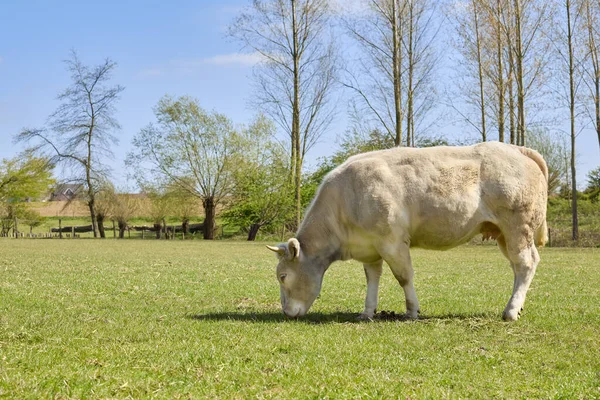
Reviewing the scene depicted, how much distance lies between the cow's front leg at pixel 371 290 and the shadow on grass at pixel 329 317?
0.11 meters

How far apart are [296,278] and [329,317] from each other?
78 centimetres

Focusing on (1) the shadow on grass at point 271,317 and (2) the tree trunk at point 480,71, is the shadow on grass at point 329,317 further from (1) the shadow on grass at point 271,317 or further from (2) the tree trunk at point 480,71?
(2) the tree trunk at point 480,71

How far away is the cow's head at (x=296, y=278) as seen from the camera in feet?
30.0

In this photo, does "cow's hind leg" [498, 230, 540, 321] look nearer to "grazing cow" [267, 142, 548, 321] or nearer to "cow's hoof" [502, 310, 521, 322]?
"grazing cow" [267, 142, 548, 321]

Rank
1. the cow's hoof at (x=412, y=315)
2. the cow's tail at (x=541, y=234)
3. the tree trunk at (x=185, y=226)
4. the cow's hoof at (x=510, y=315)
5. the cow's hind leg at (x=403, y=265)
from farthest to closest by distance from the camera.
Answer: the tree trunk at (x=185, y=226), the cow's tail at (x=541, y=234), the cow's hoof at (x=412, y=315), the cow's hind leg at (x=403, y=265), the cow's hoof at (x=510, y=315)

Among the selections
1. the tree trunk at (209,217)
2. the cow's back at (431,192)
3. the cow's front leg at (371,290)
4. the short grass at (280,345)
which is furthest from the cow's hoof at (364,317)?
the tree trunk at (209,217)

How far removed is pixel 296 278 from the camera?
922 centimetres

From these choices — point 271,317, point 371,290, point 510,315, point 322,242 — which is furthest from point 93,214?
point 510,315

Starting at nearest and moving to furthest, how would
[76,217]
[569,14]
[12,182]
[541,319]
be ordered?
[541,319] → [569,14] → [12,182] → [76,217]

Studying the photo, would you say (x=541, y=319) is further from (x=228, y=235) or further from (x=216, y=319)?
(x=228, y=235)

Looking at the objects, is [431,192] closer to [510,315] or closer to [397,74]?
[510,315]

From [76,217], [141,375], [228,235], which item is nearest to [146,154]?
[228,235]

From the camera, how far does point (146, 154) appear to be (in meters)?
55.2

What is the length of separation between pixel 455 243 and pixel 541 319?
155cm
